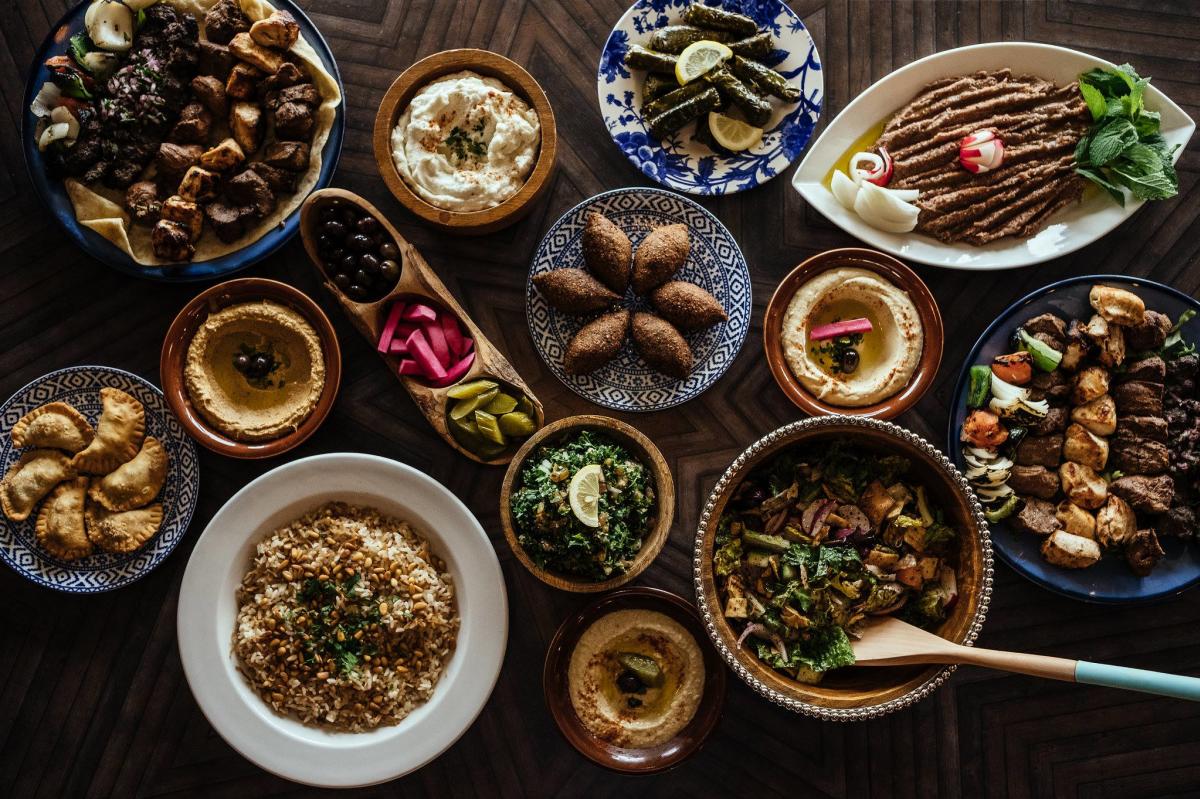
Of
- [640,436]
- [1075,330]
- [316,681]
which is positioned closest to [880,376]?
[1075,330]

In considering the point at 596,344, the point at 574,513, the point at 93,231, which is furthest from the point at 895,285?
the point at 93,231

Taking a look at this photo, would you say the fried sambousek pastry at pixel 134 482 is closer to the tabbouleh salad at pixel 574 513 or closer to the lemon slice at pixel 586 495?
the tabbouleh salad at pixel 574 513

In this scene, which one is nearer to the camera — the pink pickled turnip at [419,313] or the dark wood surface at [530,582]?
the pink pickled turnip at [419,313]

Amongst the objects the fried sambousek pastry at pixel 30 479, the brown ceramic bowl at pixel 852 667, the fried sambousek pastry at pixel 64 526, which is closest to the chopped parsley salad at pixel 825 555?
the brown ceramic bowl at pixel 852 667

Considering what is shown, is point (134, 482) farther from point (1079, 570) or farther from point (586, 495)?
point (1079, 570)

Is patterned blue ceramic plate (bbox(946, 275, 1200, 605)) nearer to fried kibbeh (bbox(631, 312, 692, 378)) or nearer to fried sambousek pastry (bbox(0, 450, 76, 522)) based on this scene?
fried kibbeh (bbox(631, 312, 692, 378))

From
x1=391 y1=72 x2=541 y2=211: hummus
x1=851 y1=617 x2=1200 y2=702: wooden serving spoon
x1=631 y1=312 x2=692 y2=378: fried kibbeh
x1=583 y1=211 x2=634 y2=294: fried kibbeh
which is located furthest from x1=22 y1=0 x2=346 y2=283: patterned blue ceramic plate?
x1=851 y1=617 x2=1200 y2=702: wooden serving spoon
